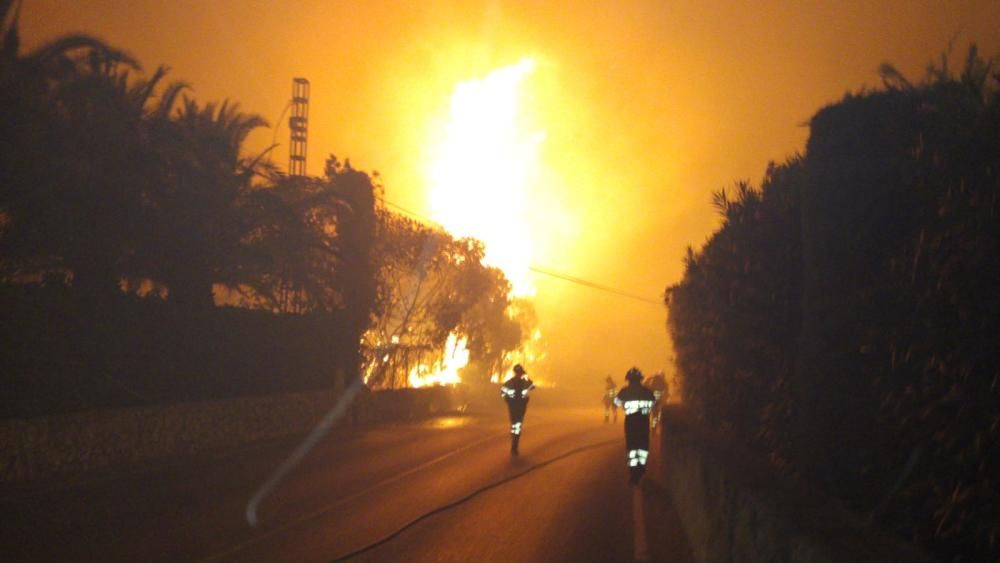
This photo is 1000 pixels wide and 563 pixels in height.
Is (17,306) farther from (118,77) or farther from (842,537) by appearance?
(842,537)

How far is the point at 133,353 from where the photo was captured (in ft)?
71.0

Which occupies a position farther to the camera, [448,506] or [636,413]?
[636,413]

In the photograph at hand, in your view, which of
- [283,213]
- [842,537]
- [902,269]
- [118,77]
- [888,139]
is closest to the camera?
[842,537]

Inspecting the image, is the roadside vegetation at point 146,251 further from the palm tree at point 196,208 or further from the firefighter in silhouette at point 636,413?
the firefighter in silhouette at point 636,413

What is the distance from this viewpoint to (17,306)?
1822cm

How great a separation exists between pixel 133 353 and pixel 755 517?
55.5ft

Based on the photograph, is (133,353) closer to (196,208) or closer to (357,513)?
(196,208)

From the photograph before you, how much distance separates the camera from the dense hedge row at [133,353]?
59.5 feet

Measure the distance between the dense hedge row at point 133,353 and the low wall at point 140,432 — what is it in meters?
0.47

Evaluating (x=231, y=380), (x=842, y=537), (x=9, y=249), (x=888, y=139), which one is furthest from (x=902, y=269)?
(x=231, y=380)

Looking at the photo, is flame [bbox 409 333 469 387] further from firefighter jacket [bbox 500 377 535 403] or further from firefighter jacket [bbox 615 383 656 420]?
firefighter jacket [bbox 615 383 656 420]

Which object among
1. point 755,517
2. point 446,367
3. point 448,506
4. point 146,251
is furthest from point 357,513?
point 446,367

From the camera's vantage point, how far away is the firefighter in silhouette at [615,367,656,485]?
670 inches

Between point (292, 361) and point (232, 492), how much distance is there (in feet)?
47.7
